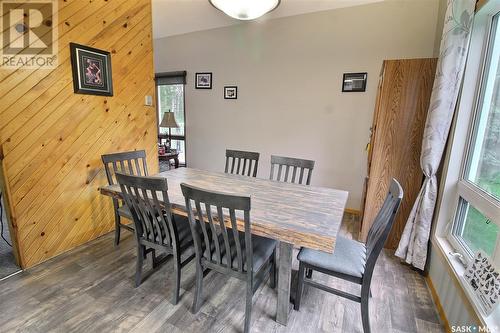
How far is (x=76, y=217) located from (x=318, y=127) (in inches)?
122

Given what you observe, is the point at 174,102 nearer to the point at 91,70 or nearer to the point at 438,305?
the point at 91,70

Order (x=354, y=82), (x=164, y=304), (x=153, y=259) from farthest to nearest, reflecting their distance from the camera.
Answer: (x=354, y=82)
(x=153, y=259)
(x=164, y=304)

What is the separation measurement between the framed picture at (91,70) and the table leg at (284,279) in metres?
2.23

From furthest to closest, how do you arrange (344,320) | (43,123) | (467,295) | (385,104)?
1. (385,104)
2. (43,123)
3. (344,320)
4. (467,295)

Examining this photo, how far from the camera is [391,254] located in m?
2.33

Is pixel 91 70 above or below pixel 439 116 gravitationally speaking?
above

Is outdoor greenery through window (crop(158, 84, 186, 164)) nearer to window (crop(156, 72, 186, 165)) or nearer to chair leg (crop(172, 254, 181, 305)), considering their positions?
window (crop(156, 72, 186, 165))

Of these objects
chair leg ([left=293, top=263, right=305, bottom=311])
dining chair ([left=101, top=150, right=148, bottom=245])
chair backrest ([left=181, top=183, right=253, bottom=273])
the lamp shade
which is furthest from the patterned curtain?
the lamp shade

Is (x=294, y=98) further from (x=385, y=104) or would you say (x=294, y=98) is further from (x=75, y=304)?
(x=75, y=304)

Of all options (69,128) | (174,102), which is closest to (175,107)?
(174,102)

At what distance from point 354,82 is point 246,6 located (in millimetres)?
1987

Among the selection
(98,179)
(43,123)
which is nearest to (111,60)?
(43,123)

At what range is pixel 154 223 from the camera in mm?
1558

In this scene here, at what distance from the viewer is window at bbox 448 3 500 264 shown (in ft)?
4.68
